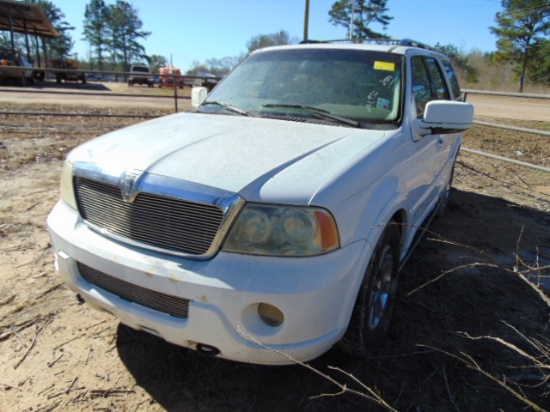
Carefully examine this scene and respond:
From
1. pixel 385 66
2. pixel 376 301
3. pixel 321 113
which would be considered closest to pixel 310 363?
pixel 376 301

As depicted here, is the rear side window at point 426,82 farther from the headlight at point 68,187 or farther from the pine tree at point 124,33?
the pine tree at point 124,33

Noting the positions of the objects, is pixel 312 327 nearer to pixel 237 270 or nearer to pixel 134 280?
pixel 237 270

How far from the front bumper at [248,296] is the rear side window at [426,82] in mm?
1691

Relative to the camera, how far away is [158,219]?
1.99m

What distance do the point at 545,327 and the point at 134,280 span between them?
109 inches

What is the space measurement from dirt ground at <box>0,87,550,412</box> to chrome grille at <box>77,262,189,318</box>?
0.56m

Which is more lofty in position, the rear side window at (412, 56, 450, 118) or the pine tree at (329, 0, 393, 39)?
the pine tree at (329, 0, 393, 39)

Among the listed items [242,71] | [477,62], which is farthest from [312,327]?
[477,62]

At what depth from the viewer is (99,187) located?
2227mm

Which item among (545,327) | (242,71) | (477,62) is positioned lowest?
(545,327)

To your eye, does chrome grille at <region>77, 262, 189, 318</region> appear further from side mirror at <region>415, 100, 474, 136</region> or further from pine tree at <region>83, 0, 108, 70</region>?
pine tree at <region>83, 0, 108, 70</region>

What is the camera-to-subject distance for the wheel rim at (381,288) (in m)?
2.41

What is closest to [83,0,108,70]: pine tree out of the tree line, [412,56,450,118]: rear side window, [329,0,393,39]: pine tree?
the tree line

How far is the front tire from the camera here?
2188mm
